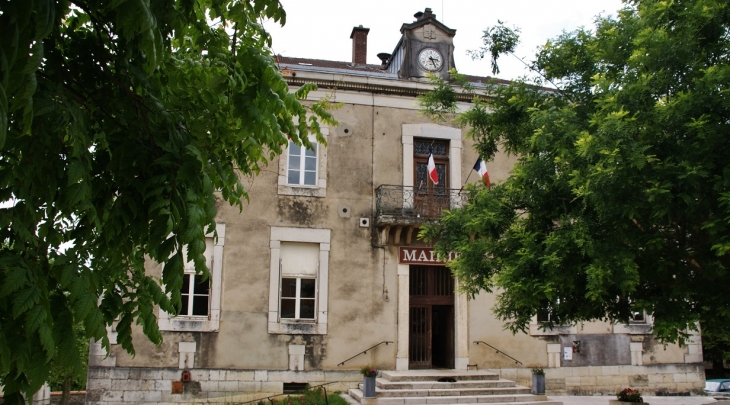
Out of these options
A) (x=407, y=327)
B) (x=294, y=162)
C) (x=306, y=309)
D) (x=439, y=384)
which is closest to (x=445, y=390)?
(x=439, y=384)

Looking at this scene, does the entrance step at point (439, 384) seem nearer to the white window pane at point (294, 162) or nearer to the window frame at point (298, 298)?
the window frame at point (298, 298)

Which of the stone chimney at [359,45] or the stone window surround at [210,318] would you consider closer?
the stone window surround at [210,318]

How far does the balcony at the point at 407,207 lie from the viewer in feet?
47.5

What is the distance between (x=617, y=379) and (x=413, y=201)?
6.71 m

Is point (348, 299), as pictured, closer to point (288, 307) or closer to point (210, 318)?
point (288, 307)

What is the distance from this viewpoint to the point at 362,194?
15.0 m

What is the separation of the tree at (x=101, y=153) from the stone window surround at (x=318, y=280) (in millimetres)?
9857

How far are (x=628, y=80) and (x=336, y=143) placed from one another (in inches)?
318

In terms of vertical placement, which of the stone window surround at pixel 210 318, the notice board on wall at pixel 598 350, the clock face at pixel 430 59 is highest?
the clock face at pixel 430 59

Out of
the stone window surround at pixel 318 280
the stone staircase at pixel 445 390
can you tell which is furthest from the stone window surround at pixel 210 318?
the stone staircase at pixel 445 390

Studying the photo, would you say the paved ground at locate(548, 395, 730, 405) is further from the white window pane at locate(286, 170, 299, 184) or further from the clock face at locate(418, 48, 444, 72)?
the clock face at locate(418, 48, 444, 72)

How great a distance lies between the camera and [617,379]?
1541 cm

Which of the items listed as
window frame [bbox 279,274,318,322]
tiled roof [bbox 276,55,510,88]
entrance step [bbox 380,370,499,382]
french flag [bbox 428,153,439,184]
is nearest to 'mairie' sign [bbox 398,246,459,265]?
french flag [bbox 428,153,439,184]

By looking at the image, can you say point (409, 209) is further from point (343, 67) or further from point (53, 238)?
point (53, 238)
